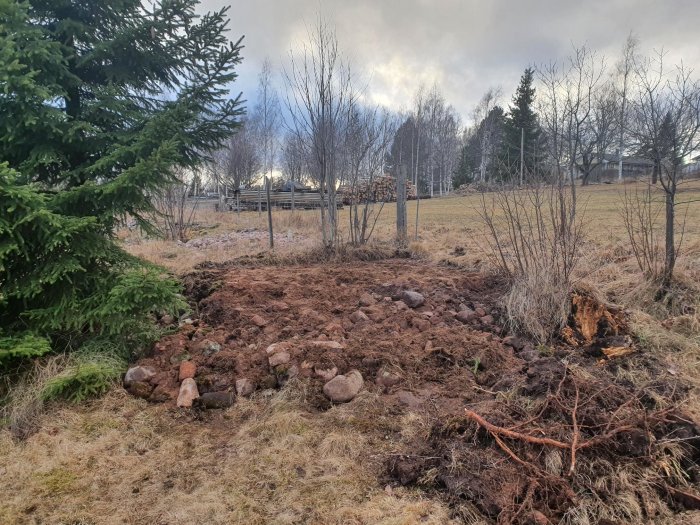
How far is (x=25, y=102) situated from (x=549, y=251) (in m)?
4.86

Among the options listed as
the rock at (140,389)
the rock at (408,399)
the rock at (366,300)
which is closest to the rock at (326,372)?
the rock at (408,399)

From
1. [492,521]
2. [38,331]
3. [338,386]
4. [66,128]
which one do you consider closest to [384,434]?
[338,386]

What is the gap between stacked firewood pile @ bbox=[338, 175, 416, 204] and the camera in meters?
8.00

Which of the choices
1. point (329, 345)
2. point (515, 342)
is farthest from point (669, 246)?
point (329, 345)

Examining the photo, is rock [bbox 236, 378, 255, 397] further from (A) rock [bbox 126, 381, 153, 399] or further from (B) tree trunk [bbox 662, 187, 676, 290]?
(B) tree trunk [bbox 662, 187, 676, 290]

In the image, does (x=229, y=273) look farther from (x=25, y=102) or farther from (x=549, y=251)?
(x=549, y=251)

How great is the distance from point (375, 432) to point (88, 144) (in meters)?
3.08

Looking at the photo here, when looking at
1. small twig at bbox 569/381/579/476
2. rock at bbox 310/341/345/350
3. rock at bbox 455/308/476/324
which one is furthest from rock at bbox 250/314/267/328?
small twig at bbox 569/381/579/476

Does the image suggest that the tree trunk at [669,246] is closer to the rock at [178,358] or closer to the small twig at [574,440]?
the small twig at [574,440]

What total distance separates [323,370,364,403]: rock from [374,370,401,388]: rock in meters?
0.13

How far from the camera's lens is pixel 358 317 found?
13.1ft

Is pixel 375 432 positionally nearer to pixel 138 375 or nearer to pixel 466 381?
pixel 466 381

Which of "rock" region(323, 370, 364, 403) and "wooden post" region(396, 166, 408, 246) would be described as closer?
"rock" region(323, 370, 364, 403)

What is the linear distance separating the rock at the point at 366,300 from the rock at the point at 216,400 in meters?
1.89
